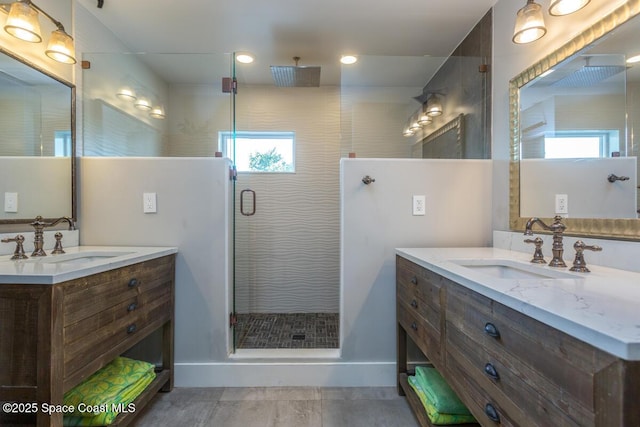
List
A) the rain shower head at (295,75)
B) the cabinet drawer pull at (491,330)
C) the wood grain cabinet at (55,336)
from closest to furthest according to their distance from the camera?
the cabinet drawer pull at (491,330) → the wood grain cabinet at (55,336) → the rain shower head at (295,75)

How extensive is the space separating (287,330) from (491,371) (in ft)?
6.68

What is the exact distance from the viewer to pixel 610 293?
0.81m

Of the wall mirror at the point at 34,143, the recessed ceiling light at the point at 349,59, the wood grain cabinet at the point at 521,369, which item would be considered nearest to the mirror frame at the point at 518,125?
the wood grain cabinet at the point at 521,369

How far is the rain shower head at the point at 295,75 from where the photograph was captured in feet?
8.78

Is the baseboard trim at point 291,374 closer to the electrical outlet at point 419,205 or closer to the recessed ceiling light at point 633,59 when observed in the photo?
the electrical outlet at point 419,205

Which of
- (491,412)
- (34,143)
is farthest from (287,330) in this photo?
(34,143)

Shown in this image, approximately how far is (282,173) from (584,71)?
2.40 metres

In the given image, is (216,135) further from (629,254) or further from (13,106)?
(629,254)

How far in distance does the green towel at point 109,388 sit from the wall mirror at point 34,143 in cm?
87

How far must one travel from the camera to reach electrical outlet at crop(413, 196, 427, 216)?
78.5 inches

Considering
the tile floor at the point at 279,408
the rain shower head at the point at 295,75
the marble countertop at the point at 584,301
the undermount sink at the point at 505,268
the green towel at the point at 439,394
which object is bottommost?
the tile floor at the point at 279,408

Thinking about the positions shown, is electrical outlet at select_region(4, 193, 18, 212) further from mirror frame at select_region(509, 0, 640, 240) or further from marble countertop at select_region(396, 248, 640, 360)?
mirror frame at select_region(509, 0, 640, 240)

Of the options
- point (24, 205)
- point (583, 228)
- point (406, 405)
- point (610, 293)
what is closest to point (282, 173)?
point (24, 205)

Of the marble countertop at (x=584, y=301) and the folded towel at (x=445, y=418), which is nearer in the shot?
the marble countertop at (x=584, y=301)
